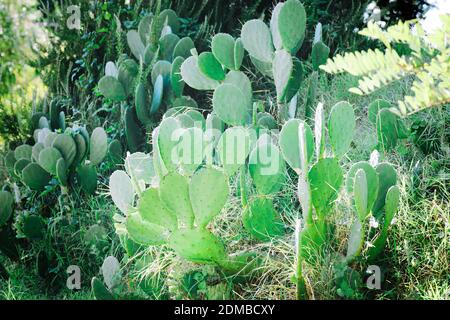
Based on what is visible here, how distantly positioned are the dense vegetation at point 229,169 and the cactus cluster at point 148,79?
12 mm

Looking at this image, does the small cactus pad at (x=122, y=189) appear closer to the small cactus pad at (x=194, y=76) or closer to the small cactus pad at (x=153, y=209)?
the small cactus pad at (x=153, y=209)

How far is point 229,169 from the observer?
6.57 feet

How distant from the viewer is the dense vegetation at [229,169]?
1927 millimetres

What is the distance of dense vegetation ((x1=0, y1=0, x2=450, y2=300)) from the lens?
1.93 metres

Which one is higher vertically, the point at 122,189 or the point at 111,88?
the point at 111,88

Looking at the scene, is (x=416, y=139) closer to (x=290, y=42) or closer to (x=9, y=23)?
(x=290, y=42)

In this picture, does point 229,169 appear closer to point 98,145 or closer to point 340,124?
point 340,124

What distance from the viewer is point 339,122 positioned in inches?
80.2

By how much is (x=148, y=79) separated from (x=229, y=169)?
1714mm

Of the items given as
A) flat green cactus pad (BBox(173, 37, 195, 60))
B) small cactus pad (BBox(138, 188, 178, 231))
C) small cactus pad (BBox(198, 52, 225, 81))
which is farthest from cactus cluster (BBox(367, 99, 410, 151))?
flat green cactus pad (BBox(173, 37, 195, 60))

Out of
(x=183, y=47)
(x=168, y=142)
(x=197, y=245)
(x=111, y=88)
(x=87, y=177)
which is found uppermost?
(x=183, y=47)

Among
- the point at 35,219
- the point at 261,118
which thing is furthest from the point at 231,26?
the point at 35,219

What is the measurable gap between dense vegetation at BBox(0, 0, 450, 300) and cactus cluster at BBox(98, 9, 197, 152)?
1 centimetres

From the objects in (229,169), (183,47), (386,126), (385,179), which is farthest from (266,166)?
(183,47)
